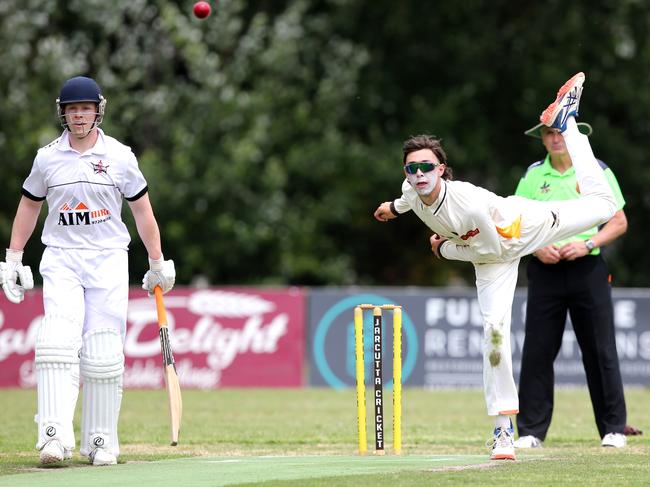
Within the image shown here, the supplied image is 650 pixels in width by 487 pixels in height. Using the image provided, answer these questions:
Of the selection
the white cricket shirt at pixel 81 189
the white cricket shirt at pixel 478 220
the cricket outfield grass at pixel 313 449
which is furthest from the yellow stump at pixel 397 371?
the white cricket shirt at pixel 81 189

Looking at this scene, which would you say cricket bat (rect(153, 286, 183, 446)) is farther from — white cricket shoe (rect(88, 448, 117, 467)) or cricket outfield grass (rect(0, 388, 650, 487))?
white cricket shoe (rect(88, 448, 117, 467))

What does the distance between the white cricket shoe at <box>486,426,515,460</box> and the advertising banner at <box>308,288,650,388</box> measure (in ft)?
30.6

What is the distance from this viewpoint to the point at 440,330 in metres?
17.6

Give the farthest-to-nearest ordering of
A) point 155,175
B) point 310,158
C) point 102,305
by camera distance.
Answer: point 310,158
point 155,175
point 102,305

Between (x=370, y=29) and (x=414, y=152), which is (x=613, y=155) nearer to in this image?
(x=370, y=29)

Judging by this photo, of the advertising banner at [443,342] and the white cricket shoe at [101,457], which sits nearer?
the white cricket shoe at [101,457]

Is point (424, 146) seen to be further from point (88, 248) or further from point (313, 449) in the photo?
point (313, 449)

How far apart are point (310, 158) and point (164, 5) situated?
13.7 ft

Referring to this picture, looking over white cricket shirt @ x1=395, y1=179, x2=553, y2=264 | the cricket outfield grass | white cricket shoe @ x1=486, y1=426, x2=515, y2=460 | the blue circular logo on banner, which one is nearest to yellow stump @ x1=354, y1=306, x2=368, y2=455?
the cricket outfield grass

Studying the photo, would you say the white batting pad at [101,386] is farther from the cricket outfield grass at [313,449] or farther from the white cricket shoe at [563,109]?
the white cricket shoe at [563,109]

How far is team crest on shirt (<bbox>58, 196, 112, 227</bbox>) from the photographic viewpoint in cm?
780

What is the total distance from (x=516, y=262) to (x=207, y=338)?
9804 millimetres

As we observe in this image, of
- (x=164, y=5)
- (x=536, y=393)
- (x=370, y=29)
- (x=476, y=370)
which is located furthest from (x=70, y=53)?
(x=536, y=393)

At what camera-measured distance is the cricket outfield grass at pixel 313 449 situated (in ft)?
22.9
